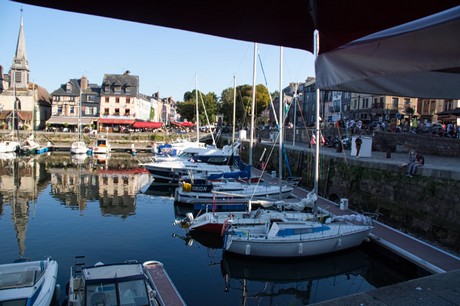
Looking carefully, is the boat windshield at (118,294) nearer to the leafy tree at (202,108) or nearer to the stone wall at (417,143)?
the stone wall at (417,143)

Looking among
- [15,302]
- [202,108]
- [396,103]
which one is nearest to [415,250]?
[15,302]

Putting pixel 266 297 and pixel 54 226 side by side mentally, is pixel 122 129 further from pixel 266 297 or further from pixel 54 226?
pixel 266 297

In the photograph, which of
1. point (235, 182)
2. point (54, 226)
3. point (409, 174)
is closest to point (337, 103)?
point (235, 182)

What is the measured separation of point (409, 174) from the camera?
16828mm

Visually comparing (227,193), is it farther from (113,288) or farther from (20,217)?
(113,288)

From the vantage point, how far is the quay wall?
1434 cm

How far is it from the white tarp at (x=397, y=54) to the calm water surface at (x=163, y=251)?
10005mm

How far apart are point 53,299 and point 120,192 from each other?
61.1 ft

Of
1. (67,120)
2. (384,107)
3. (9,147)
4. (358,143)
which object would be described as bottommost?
(9,147)

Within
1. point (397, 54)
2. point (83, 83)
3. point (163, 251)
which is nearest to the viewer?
point (397, 54)

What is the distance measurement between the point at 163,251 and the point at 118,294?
721cm

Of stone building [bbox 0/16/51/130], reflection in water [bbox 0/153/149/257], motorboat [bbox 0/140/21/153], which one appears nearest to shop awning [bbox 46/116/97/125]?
stone building [bbox 0/16/51/130]

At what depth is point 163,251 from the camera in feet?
51.4

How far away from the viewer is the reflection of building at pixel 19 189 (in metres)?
19.5
